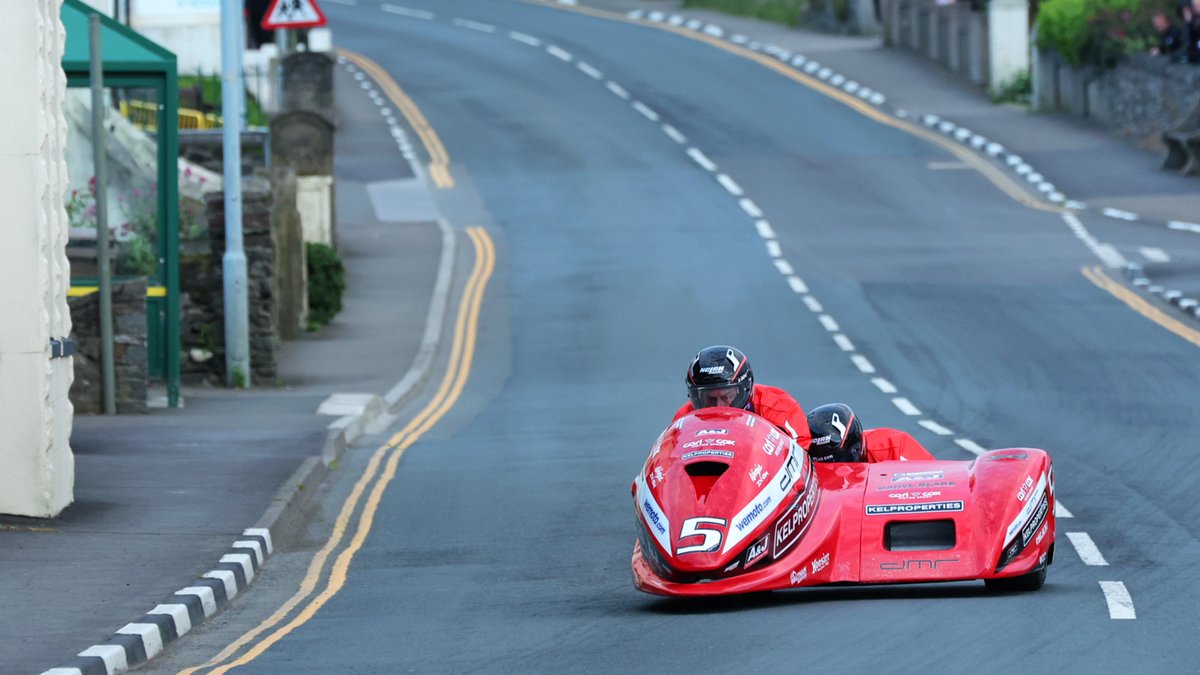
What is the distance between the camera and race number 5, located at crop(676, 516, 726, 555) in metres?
12.4

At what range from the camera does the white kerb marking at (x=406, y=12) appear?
7169 cm

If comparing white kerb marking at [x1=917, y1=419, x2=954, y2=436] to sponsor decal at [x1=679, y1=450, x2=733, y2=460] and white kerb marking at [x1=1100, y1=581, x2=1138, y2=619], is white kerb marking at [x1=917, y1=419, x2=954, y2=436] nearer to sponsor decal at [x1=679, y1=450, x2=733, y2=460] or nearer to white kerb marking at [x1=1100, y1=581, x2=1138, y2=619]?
white kerb marking at [x1=1100, y1=581, x2=1138, y2=619]

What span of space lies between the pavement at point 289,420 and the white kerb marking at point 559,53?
6.90 meters

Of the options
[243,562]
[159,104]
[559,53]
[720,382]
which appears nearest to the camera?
[720,382]

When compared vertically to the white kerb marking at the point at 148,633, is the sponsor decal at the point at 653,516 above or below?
above

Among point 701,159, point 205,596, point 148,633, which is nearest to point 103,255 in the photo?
point 205,596

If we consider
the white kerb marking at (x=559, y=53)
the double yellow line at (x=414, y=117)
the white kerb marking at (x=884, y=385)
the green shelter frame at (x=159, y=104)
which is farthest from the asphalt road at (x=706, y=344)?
the green shelter frame at (x=159, y=104)

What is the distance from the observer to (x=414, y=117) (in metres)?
53.8

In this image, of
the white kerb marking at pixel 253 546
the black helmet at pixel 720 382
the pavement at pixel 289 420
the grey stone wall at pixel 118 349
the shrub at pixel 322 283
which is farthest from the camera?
the shrub at pixel 322 283

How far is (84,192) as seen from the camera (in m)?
26.2

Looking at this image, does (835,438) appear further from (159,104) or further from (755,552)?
(159,104)

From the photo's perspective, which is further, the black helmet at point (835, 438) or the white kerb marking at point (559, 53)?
the white kerb marking at point (559, 53)

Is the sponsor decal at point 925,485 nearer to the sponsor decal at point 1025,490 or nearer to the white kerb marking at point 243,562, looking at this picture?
the sponsor decal at point 1025,490

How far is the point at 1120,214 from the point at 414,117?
806 inches
